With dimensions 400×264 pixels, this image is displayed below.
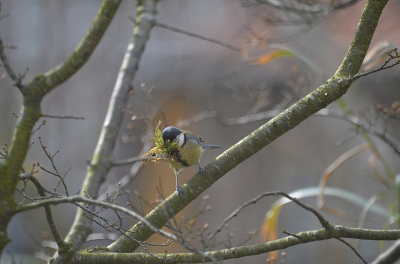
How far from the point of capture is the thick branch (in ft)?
3.59

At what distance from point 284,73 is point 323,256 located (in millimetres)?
2094

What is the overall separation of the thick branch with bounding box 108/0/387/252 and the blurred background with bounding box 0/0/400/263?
2.40m

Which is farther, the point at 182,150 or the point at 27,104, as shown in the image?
the point at 182,150

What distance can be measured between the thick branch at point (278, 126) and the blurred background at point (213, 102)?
2.40 metres

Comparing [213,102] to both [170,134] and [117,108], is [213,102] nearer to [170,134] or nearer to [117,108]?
[117,108]

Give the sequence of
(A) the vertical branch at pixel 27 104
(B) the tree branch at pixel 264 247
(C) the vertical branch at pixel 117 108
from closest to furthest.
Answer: (A) the vertical branch at pixel 27 104 < (B) the tree branch at pixel 264 247 < (C) the vertical branch at pixel 117 108

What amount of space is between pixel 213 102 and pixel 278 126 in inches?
138

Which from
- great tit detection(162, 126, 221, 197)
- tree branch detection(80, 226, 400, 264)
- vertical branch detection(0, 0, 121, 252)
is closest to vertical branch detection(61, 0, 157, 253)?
great tit detection(162, 126, 221, 197)

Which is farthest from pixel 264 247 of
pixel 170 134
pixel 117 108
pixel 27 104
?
pixel 117 108

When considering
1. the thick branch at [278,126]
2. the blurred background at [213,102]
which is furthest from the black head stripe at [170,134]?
the blurred background at [213,102]

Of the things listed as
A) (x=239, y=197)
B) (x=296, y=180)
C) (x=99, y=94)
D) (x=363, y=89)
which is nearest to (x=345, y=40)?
(x=363, y=89)

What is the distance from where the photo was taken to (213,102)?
464 cm

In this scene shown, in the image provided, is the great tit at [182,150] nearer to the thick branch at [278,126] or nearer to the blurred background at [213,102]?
the thick branch at [278,126]

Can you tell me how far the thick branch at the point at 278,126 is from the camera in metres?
1.09
